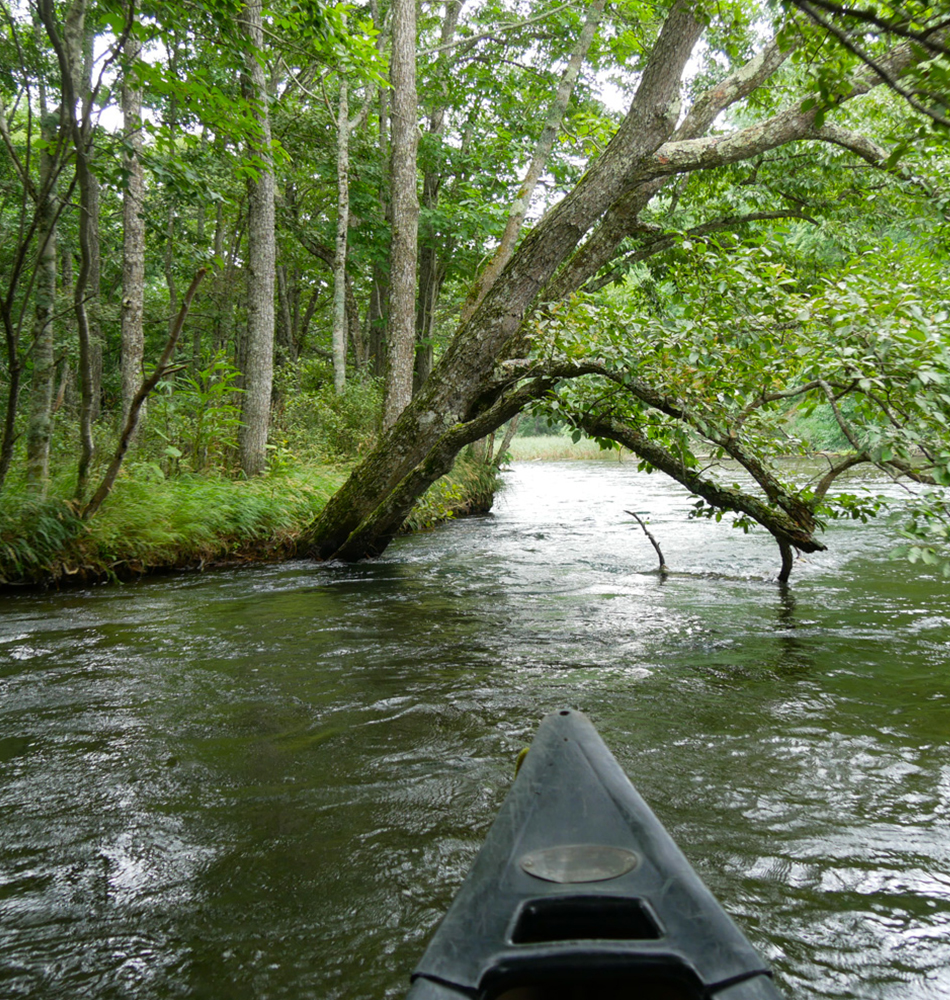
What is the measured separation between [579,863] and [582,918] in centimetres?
14

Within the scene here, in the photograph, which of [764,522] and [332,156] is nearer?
[764,522]

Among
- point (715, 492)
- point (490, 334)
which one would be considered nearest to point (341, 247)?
point (490, 334)

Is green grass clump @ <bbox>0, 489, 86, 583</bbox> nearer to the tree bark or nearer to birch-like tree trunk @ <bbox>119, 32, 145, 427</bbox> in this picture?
the tree bark

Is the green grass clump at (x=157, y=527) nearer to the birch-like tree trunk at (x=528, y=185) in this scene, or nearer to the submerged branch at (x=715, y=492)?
the birch-like tree trunk at (x=528, y=185)

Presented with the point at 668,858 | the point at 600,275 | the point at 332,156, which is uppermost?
the point at 332,156

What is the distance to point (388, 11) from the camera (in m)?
15.4

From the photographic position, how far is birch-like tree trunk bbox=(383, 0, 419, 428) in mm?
9984

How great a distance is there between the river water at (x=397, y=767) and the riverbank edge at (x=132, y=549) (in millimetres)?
365

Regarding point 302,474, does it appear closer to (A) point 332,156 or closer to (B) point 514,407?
(B) point 514,407

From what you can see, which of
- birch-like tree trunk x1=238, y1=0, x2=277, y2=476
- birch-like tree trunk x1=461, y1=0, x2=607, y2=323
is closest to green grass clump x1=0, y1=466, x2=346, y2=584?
birch-like tree trunk x1=238, y1=0, x2=277, y2=476

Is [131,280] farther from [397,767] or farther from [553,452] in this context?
[553,452]

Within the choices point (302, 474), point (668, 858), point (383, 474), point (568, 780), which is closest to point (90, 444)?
point (383, 474)

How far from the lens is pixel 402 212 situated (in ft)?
32.8

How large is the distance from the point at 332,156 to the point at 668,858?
16.4m
